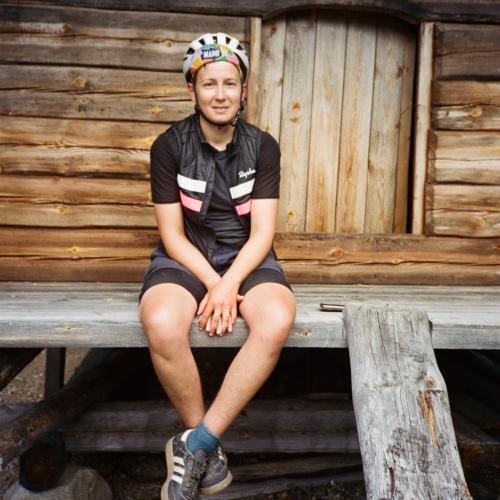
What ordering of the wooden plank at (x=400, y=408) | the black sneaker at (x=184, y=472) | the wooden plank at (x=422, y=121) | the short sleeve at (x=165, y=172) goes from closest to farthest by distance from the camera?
the wooden plank at (x=400, y=408)
the black sneaker at (x=184, y=472)
the short sleeve at (x=165, y=172)
the wooden plank at (x=422, y=121)

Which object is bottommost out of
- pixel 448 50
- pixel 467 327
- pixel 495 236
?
pixel 467 327

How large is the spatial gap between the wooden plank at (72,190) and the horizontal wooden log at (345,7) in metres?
1.11

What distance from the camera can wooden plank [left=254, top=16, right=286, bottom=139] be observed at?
4547mm

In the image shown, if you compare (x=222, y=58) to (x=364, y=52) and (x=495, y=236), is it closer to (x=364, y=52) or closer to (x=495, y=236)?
(x=364, y=52)

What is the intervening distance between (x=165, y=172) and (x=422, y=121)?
2.12 metres

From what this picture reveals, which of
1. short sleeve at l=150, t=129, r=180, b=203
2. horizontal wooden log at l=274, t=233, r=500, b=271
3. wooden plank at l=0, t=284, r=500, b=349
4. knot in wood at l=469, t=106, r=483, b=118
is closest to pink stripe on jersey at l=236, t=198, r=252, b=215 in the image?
short sleeve at l=150, t=129, r=180, b=203

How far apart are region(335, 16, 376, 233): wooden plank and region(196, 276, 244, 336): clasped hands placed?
82.6 inches

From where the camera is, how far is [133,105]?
169 inches

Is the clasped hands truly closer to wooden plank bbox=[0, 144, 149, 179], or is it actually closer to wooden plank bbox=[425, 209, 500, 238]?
wooden plank bbox=[0, 144, 149, 179]

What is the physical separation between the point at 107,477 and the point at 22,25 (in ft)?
9.50

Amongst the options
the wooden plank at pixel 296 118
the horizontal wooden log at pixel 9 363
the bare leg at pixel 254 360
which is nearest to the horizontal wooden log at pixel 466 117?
the wooden plank at pixel 296 118

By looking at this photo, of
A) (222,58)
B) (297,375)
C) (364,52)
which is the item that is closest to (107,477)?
(297,375)

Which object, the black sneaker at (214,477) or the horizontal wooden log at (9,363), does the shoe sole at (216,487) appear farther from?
the horizontal wooden log at (9,363)

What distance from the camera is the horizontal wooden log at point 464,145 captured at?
446 cm
